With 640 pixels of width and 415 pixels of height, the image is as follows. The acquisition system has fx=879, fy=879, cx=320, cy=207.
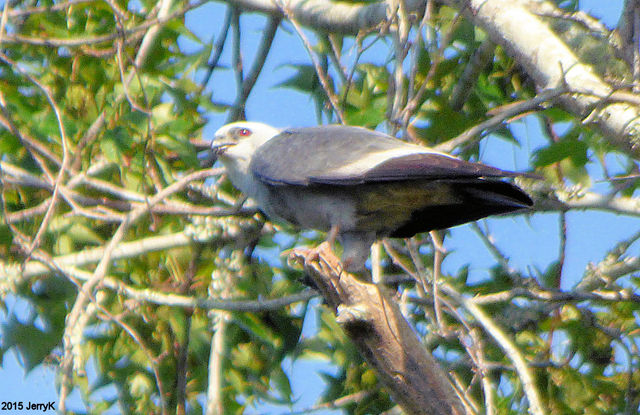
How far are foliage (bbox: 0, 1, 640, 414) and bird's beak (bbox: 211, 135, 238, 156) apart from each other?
0.42 feet

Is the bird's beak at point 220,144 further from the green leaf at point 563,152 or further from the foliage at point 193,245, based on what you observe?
the green leaf at point 563,152

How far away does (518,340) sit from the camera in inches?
170

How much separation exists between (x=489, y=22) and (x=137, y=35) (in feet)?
5.98

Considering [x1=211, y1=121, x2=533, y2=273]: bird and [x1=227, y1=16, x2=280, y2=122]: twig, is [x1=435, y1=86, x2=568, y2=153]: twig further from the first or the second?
[x1=227, y1=16, x2=280, y2=122]: twig

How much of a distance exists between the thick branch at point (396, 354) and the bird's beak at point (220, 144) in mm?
1453

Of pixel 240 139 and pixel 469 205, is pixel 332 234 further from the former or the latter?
pixel 240 139

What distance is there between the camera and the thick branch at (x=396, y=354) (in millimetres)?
3068

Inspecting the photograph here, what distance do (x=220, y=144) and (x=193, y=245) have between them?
54 centimetres

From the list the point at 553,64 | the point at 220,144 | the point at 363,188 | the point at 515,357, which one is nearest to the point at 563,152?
the point at 553,64

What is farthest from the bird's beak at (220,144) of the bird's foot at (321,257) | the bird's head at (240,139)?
the bird's foot at (321,257)

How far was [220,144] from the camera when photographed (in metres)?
4.44

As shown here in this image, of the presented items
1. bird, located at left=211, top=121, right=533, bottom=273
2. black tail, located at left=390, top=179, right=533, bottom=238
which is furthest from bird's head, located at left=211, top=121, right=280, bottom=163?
black tail, located at left=390, top=179, right=533, bottom=238

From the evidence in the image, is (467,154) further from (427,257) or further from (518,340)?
(518,340)

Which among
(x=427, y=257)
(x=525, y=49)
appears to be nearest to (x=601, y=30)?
(x=525, y=49)
